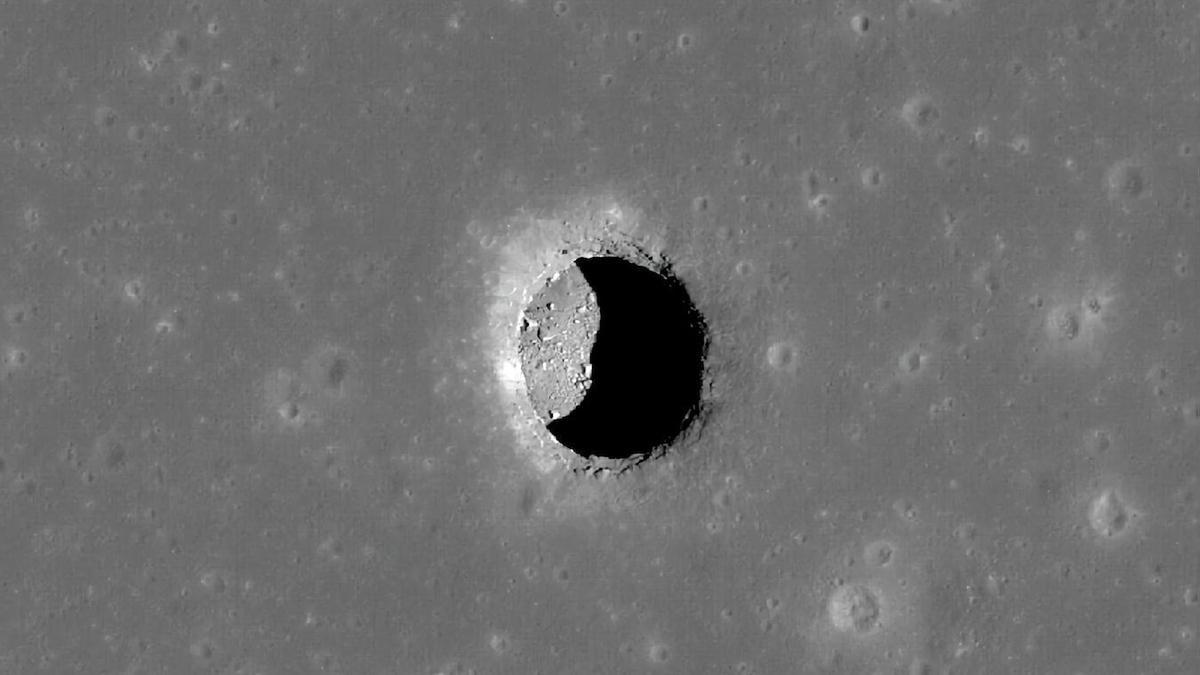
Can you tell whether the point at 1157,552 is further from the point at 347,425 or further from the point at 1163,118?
the point at 347,425

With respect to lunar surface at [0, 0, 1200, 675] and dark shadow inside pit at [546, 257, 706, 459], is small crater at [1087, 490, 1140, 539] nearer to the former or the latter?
lunar surface at [0, 0, 1200, 675]

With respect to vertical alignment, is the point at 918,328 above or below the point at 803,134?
below

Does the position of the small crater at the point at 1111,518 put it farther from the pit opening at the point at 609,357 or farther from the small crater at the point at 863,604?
the pit opening at the point at 609,357

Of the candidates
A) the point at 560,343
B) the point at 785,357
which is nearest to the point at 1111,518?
the point at 785,357

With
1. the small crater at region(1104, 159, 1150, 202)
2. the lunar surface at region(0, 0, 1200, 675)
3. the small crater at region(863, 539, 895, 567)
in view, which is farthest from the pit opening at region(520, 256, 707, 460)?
the small crater at region(1104, 159, 1150, 202)

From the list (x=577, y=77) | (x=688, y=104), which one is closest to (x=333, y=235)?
(x=577, y=77)

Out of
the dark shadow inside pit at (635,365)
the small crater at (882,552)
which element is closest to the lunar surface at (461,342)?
the small crater at (882,552)

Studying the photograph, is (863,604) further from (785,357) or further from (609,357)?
(609,357)
